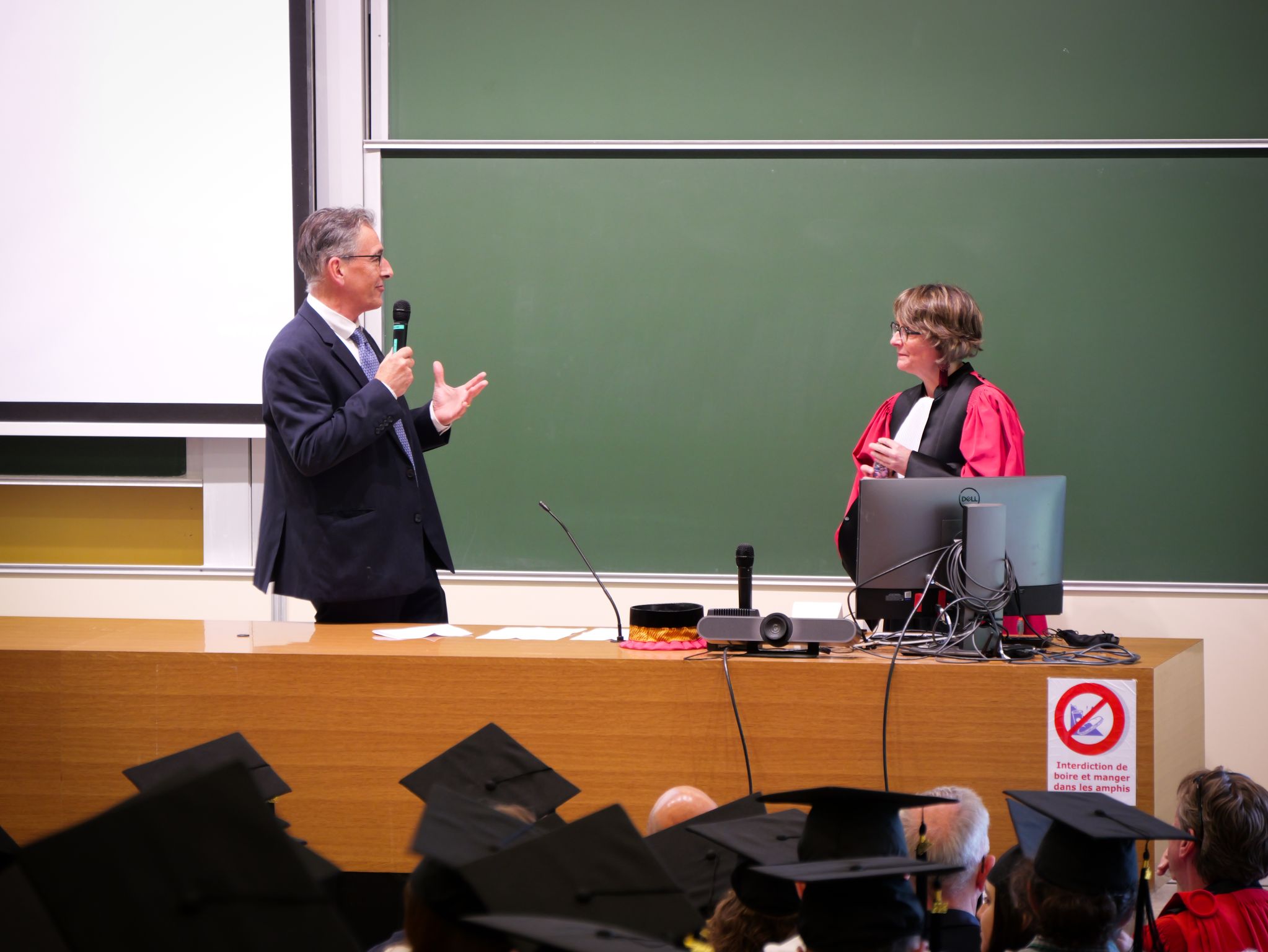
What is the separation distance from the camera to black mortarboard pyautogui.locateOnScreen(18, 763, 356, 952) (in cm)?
107

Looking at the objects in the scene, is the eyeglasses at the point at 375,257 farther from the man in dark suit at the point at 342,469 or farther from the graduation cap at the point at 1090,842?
the graduation cap at the point at 1090,842

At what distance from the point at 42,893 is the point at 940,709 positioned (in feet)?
5.50

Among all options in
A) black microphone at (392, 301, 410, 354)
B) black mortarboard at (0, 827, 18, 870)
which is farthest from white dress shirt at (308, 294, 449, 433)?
black mortarboard at (0, 827, 18, 870)

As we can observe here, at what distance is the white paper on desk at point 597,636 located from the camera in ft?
8.55

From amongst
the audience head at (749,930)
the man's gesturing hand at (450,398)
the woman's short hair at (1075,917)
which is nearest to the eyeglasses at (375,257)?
the man's gesturing hand at (450,398)

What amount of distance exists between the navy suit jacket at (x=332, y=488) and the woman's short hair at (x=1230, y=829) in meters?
1.95

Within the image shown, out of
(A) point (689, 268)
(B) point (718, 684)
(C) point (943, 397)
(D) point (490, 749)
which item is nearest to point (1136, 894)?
(B) point (718, 684)

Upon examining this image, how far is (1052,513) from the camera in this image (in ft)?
8.32

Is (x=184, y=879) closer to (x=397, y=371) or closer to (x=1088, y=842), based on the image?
(x=1088, y=842)

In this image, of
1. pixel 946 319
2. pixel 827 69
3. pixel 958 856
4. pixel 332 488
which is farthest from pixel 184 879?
pixel 827 69

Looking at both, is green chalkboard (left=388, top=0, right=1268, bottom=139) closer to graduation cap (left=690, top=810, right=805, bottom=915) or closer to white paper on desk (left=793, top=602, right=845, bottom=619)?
white paper on desk (left=793, top=602, right=845, bottom=619)

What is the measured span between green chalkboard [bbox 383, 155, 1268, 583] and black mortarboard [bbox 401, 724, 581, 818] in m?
2.26

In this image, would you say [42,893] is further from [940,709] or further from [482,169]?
[482,169]

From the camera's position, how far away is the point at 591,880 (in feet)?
4.59
